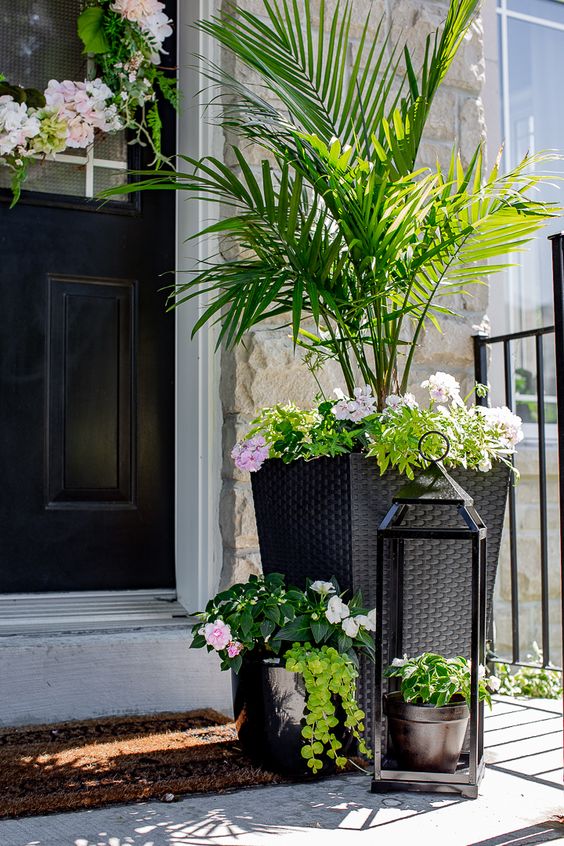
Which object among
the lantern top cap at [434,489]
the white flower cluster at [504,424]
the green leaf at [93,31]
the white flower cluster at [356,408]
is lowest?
the lantern top cap at [434,489]

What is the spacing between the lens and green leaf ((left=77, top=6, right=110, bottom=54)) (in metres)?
2.40

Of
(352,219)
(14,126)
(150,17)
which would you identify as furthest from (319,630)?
(150,17)

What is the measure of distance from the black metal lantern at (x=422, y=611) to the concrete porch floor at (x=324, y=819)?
0.04 metres

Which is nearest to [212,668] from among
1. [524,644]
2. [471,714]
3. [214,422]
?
[214,422]

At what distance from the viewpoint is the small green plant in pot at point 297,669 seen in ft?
5.41

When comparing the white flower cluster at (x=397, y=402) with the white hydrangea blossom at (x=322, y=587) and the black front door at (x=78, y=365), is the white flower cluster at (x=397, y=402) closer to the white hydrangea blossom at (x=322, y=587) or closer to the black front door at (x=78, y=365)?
the white hydrangea blossom at (x=322, y=587)

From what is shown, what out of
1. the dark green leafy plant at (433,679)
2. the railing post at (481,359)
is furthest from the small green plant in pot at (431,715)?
the railing post at (481,359)

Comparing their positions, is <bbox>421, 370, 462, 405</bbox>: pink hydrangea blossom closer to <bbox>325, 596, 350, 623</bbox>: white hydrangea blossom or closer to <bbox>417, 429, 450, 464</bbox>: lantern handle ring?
<bbox>417, 429, 450, 464</bbox>: lantern handle ring

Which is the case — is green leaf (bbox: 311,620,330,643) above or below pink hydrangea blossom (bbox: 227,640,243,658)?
above

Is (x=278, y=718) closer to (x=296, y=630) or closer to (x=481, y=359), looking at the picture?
(x=296, y=630)

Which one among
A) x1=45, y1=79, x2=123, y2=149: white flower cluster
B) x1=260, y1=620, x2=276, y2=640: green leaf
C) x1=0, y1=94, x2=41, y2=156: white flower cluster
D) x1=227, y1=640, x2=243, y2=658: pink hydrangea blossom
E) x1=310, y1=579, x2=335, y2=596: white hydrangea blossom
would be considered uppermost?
x1=45, y1=79, x2=123, y2=149: white flower cluster

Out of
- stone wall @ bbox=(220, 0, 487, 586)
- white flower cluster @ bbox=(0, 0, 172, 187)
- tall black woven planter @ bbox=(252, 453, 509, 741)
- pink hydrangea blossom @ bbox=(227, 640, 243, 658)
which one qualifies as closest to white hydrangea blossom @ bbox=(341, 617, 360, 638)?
tall black woven planter @ bbox=(252, 453, 509, 741)

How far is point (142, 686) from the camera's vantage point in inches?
85.0

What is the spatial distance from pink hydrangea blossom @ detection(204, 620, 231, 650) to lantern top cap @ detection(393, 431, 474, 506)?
417 millimetres
